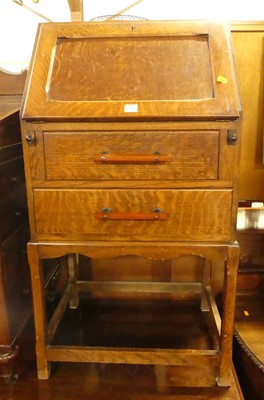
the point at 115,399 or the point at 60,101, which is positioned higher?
the point at 60,101

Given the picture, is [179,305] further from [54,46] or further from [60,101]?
[54,46]

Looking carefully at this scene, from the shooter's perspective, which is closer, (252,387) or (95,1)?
(252,387)

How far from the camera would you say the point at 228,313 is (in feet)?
3.86

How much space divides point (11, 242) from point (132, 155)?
0.58m

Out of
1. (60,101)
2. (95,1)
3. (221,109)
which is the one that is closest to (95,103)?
(60,101)

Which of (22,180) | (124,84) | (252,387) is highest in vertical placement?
(124,84)

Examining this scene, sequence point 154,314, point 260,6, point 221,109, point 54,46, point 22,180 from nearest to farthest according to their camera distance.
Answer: point 221,109 < point 54,46 < point 22,180 < point 154,314 < point 260,6

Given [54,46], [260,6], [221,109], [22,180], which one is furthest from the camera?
[260,6]

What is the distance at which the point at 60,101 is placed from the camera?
3.49 feet

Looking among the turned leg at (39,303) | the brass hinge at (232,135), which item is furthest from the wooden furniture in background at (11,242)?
the brass hinge at (232,135)

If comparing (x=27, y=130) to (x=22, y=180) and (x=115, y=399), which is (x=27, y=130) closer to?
(x=22, y=180)

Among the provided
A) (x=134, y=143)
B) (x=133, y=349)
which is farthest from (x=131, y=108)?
(x=133, y=349)

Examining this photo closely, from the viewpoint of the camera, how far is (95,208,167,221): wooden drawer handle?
1104 mm

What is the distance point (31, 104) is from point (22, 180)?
1.44ft
